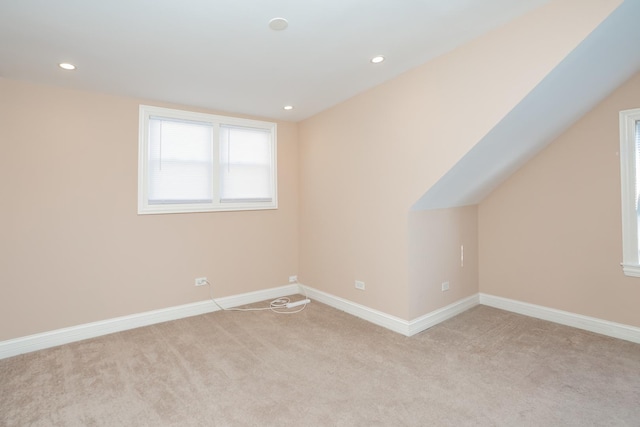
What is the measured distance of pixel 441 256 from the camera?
11.6 feet

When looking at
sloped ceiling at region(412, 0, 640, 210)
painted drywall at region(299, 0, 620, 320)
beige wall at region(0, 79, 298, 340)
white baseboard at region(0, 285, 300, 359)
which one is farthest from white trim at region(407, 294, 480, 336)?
beige wall at region(0, 79, 298, 340)

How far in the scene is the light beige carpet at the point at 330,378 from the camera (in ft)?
6.72

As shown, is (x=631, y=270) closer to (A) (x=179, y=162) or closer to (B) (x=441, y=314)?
(B) (x=441, y=314)

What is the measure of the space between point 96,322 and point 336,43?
3.61 meters

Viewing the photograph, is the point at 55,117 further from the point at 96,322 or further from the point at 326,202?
the point at 326,202

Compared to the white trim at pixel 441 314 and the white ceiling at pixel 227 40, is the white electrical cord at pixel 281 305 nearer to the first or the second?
the white trim at pixel 441 314

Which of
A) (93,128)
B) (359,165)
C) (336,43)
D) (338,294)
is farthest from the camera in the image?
(338,294)

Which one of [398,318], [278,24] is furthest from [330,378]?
[278,24]

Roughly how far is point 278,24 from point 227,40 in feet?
1.50

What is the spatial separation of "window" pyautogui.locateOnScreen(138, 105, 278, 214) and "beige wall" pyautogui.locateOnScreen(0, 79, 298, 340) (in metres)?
0.13

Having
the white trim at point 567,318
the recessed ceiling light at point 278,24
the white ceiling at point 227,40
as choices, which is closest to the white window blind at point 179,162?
the white ceiling at point 227,40

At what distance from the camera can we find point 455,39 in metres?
2.54

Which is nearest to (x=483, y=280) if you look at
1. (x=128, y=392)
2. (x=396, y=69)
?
(x=396, y=69)

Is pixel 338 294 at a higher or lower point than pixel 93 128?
lower
